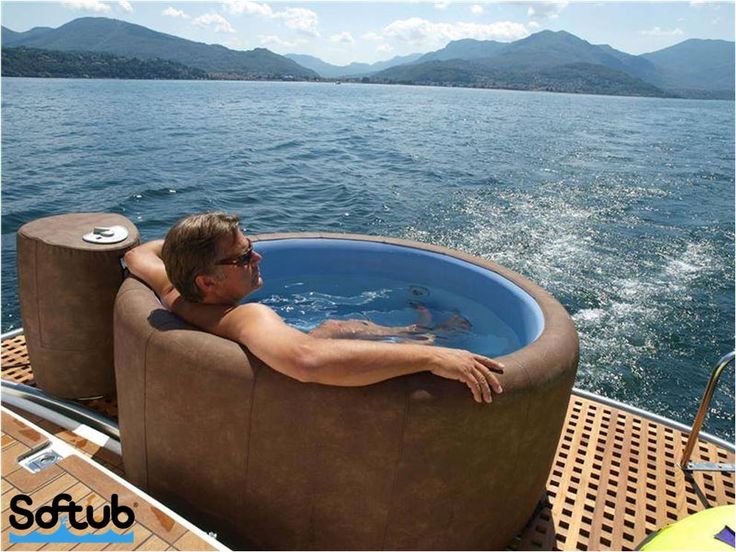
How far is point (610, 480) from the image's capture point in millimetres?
2977

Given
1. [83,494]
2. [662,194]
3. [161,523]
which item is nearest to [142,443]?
[83,494]

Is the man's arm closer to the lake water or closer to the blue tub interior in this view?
the blue tub interior

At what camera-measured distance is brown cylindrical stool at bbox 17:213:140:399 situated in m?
2.87

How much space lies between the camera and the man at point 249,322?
1738 millimetres

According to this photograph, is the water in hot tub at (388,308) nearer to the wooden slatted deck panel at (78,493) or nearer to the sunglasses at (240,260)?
the sunglasses at (240,260)

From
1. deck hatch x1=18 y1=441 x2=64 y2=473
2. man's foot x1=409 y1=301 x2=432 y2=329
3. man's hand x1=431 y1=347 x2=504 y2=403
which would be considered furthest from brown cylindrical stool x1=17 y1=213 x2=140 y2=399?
man's foot x1=409 y1=301 x2=432 y2=329

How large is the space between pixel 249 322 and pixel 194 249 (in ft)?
1.43

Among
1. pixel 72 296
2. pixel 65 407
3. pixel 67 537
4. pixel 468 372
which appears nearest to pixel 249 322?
pixel 468 372

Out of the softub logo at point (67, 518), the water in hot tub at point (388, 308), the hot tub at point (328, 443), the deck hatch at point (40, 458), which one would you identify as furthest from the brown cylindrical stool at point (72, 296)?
the water in hot tub at point (388, 308)

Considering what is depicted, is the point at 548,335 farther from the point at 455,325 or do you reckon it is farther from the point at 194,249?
the point at 455,325

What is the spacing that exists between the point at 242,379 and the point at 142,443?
0.76 m

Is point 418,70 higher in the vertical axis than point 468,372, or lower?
higher

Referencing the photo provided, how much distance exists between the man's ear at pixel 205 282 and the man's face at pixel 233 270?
0.02 meters

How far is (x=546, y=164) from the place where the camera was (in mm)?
17766
